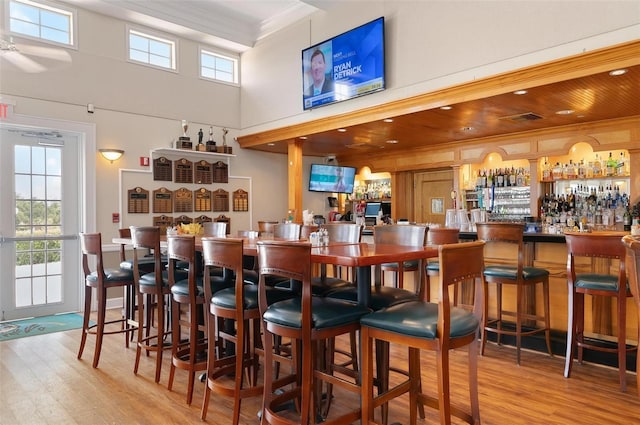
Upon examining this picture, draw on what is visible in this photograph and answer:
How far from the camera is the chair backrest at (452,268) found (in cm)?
186

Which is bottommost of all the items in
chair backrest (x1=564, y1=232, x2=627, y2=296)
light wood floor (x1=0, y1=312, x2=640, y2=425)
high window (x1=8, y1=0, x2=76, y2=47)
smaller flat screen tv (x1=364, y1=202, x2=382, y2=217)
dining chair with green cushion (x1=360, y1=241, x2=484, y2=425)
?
light wood floor (x1=0, y1=312, x2=640, y2=425)

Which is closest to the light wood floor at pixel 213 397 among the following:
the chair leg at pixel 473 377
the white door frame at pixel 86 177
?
the chair leg at pixel 473 377

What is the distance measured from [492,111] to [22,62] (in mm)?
6060

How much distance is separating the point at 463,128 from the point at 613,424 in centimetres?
471

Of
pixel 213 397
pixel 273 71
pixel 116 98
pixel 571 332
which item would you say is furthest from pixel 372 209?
pixel 213 397

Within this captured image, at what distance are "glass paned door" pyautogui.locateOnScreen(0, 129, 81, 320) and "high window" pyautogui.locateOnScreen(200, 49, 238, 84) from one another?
261 centimetres

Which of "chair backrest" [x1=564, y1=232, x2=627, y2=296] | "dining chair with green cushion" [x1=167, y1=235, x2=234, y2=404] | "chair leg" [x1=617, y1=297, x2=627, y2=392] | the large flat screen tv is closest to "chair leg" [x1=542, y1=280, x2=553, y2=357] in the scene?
"chair backrest" [x1=564, y1=232, x2=627, y2=296]

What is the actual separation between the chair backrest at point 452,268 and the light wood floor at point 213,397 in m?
1.08

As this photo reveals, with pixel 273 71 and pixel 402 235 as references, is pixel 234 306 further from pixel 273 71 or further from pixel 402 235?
pixel 273 71

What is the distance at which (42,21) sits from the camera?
5.73m

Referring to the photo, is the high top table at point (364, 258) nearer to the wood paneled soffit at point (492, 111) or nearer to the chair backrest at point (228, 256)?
the chair backrest at point (228, 256)

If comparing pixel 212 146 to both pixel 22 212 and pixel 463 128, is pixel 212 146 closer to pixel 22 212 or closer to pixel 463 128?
pixel 22 212

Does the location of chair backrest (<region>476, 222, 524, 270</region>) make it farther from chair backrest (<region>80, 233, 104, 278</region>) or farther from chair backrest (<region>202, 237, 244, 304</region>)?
chair backrest (<region>80, 233, 104, 278</region>)

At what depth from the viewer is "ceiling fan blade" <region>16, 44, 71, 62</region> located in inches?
219
